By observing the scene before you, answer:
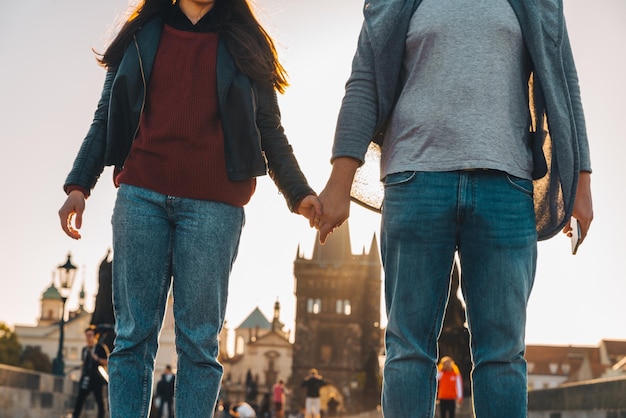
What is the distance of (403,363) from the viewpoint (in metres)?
3.05

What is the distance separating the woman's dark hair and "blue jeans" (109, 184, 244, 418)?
624mm

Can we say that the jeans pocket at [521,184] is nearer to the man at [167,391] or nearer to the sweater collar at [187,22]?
the sweater collar at [187,22]

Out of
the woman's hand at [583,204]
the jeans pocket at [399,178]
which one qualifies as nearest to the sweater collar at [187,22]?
the jeans pocket at [399,178]

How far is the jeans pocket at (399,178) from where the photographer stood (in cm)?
311

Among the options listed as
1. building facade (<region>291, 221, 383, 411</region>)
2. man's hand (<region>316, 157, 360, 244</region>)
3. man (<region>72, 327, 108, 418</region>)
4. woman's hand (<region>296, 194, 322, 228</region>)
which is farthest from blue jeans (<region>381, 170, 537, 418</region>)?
building facade (<region>291, 221, 383, 411</region>)

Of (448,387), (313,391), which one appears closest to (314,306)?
(313,391)

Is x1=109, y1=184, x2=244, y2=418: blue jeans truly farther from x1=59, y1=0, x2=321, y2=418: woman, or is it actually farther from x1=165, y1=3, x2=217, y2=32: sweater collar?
x1=165, y1=3, x2=217, y2=32: sweater collar

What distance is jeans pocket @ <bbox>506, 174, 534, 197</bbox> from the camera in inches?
121

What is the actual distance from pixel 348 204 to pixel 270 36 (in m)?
0.96

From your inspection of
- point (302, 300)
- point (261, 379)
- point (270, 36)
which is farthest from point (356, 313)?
point (270, 36)

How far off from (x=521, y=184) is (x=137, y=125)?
137cm

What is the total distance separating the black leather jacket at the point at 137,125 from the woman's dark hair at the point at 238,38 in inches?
1.5

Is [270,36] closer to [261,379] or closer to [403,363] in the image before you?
[403,363]

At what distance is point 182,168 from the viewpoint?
3477 millimetres
